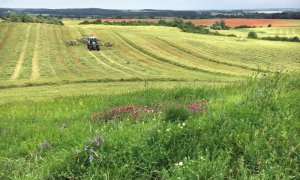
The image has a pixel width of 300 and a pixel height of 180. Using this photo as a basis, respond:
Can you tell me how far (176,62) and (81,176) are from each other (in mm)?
30293

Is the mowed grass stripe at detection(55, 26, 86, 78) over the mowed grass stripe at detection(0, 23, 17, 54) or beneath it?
beneath

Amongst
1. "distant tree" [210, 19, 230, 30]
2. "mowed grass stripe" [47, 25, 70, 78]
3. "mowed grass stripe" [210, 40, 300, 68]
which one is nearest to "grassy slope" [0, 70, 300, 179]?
"mowed grass stripe" [47, 25, 70, 78]

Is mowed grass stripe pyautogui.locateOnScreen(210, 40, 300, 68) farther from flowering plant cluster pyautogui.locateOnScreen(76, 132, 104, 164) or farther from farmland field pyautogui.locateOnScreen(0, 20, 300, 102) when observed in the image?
flowering plant cluster pyautogui.locateOnScreen(76, 132, 104, 164)

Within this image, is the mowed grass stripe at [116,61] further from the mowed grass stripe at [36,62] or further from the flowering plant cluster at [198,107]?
the flowering plant cluster at [198,107]

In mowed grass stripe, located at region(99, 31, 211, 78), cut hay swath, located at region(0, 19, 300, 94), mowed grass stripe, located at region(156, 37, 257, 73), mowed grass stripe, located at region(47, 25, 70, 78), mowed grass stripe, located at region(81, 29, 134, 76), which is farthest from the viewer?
mowed grass stripe, located at region(156, 37, 257, 73)

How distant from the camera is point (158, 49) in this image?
133 feet

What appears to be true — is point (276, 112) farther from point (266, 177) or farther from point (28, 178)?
point (28, 178)

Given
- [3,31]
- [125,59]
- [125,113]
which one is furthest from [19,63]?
[125,113]

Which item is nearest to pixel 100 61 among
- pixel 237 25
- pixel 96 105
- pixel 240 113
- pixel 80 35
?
pixel 80 35

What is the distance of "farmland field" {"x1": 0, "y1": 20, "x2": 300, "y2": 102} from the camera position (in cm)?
2241

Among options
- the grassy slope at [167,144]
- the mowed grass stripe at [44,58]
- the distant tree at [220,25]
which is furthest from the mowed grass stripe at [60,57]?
the distant tree at [220,25]

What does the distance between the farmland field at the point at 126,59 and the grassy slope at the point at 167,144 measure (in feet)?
38.0

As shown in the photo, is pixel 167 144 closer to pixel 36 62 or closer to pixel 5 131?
pixel 5 131

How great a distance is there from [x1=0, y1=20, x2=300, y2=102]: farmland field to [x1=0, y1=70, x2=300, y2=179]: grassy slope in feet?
38.0
